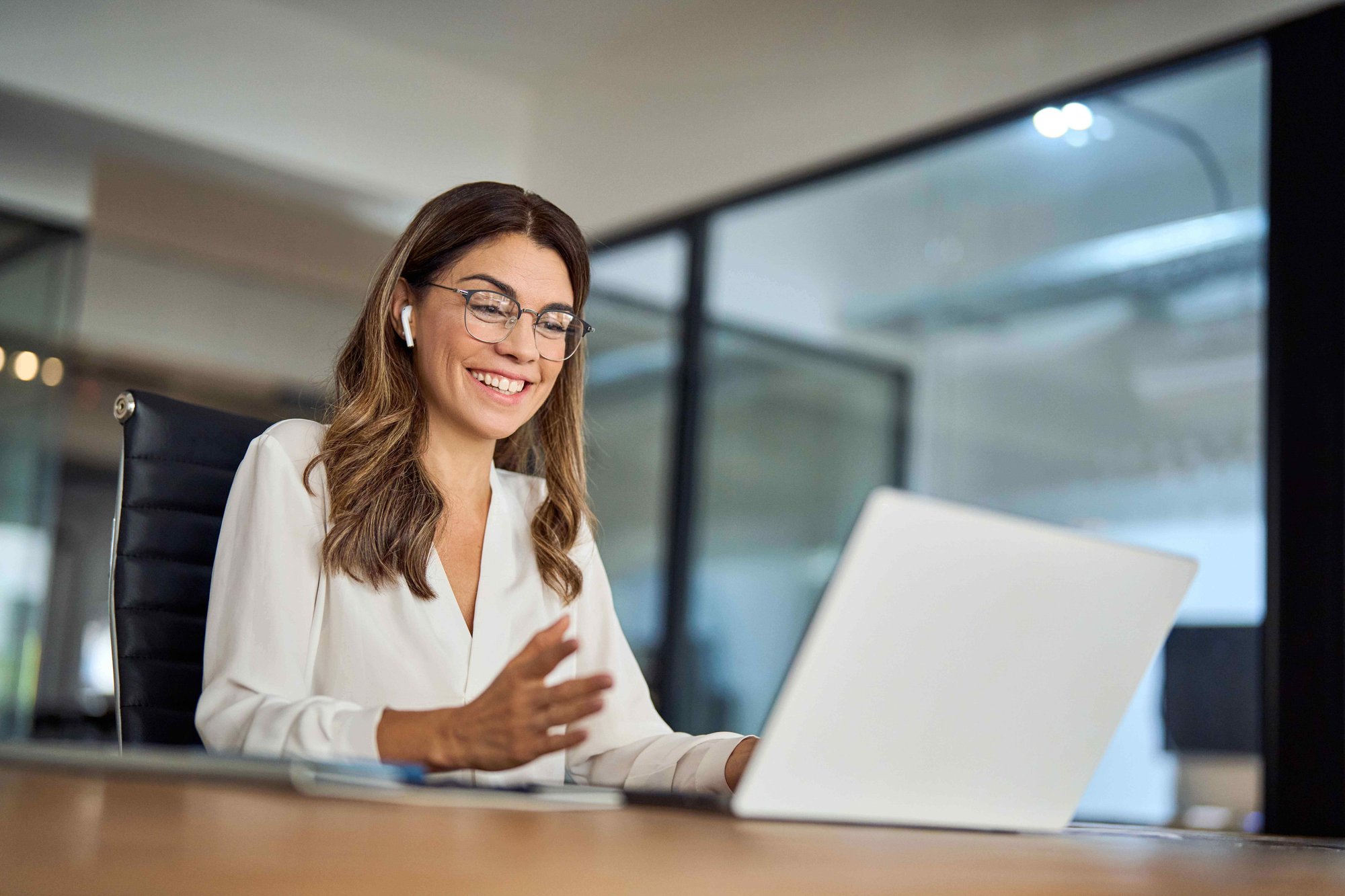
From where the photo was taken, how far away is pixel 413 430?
179 centimetres

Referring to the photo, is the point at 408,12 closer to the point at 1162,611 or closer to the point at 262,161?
the point at 262,161

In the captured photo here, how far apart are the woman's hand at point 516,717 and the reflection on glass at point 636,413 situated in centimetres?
354

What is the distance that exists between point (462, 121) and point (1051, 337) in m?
2.43

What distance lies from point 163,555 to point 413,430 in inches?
14.2

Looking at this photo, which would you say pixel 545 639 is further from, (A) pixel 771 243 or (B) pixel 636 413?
(B) pixel 636 413

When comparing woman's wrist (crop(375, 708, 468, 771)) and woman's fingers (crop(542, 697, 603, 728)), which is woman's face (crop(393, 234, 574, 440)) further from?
woman's fingers (crop(542, 697, 603, 728))

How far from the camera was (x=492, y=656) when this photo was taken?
1.66m

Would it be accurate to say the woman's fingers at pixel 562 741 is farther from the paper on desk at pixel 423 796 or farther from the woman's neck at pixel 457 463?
the woman's neck at pixel 457 463

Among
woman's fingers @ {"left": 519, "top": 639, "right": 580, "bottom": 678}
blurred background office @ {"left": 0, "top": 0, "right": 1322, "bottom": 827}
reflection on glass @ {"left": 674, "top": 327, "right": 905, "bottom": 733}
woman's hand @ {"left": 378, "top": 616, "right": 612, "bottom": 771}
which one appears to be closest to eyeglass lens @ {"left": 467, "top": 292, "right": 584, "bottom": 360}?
woman's hand @ {"left": 378, "top": 616, "right": 612, "bottom": 771}

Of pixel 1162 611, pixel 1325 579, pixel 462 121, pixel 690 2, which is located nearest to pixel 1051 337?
pixel 1325 579

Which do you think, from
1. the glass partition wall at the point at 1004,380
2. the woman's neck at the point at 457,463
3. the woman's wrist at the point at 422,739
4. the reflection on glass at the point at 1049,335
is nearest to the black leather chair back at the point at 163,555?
the woman's neck at the point at 457,463

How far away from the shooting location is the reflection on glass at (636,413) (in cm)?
469

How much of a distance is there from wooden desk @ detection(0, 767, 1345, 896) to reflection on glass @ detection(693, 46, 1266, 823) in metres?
2.61

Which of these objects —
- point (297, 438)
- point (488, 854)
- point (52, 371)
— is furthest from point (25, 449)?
point (488, 854)
